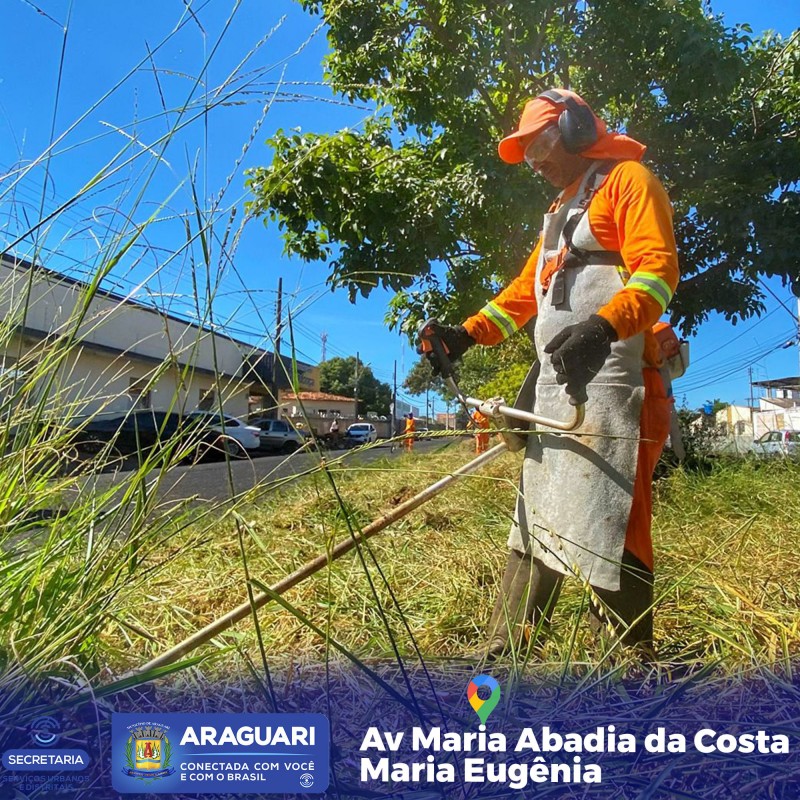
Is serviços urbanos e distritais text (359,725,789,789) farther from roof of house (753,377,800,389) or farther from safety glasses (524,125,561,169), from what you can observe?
roof of house (753,377,800,389)

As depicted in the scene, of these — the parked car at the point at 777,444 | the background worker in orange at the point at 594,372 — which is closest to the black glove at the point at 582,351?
the background worker in orange at the point at 594,372

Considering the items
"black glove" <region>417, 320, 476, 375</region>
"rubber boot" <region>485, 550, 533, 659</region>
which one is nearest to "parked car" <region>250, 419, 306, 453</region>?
"black glove" <region>417, 320, 476, 375</region>

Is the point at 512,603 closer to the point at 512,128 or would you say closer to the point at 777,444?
the point at 512,128

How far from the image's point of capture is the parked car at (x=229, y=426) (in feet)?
3.20

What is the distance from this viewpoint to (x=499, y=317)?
1.56 metres

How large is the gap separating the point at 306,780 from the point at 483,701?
29 centimetres

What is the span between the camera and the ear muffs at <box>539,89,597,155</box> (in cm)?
129

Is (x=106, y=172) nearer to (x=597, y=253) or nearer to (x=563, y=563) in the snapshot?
(x=597, y=253)

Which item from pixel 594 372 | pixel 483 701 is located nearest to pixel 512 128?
pixel 594 372

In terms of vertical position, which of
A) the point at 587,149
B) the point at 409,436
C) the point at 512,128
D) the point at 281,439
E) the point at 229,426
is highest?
the point at 512,128

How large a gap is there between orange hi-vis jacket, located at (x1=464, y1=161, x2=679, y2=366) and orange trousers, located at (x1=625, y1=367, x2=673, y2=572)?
0.07 meters

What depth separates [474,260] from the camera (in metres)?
3.71

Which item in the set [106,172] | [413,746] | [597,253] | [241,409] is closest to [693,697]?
[413,746]

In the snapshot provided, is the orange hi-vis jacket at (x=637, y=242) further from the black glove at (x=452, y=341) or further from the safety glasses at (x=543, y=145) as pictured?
the black glove at (x=452, y=341)
